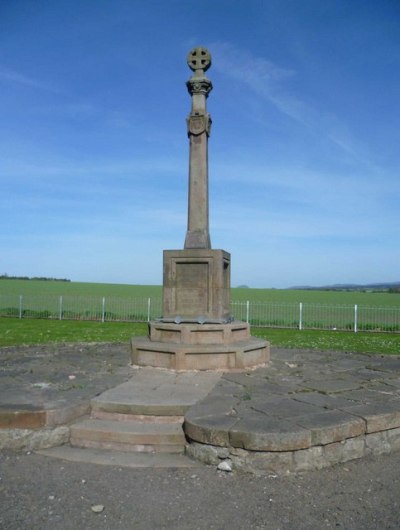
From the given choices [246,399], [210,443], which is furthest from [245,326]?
[210,443]

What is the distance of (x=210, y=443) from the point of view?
14.7 feet

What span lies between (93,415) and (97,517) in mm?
2035

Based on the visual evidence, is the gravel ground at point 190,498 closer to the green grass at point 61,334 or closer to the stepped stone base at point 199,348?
the stepped stone base at point 199,348

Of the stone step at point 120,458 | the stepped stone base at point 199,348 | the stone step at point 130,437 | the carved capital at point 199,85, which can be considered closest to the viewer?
the stone step at point 120,458

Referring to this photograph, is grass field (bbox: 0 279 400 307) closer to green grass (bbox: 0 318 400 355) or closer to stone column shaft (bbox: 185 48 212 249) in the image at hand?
green grass (bbox: 0 318 400 355)

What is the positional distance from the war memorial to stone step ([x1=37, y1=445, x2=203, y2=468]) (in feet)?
0.07

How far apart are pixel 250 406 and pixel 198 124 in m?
5.83

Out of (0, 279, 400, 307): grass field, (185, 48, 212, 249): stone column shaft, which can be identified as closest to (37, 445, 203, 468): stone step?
(185, 48, 212, 249): stone column shaft

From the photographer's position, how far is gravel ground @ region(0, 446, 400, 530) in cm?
339

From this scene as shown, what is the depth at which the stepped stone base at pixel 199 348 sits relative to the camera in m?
7.50

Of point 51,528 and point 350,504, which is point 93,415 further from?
point 350,504

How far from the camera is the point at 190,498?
148 inches

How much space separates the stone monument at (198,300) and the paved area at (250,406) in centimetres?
35

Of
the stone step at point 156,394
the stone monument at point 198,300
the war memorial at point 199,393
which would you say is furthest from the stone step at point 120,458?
the stone monument at point 198,300
